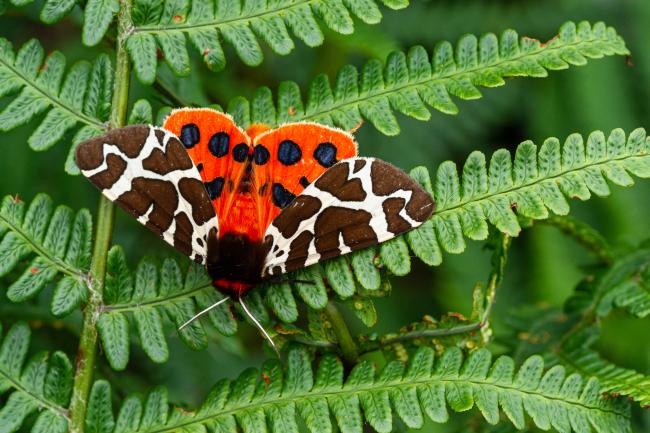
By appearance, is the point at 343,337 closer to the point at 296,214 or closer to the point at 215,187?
the point at 296,214

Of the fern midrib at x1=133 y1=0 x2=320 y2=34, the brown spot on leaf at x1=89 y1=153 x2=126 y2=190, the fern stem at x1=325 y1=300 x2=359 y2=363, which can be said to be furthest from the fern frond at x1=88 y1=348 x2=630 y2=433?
the fern midrib at x1=133 y1=0 x2=320 y2=34

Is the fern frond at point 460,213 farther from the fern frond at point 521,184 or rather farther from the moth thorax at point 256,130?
the moth thorax at point 256,130

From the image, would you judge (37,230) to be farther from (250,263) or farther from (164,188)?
(250,263)

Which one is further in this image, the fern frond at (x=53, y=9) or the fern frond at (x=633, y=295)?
the fern frond at (x=633, y=295)

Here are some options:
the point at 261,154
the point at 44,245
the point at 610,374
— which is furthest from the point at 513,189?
the point at 44,245

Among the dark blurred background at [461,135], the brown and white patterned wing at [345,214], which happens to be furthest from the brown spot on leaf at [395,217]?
the dark blurred background at [461,135]

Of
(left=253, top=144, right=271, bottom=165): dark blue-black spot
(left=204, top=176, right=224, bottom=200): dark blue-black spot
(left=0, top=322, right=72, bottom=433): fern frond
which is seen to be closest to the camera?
(left=0, top=322, right=72, bottom=433): fern frond

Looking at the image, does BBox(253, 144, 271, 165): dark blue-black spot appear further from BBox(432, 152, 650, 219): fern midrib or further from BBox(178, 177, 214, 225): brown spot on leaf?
BBox(432, 152, 650, 219): fern midrib
